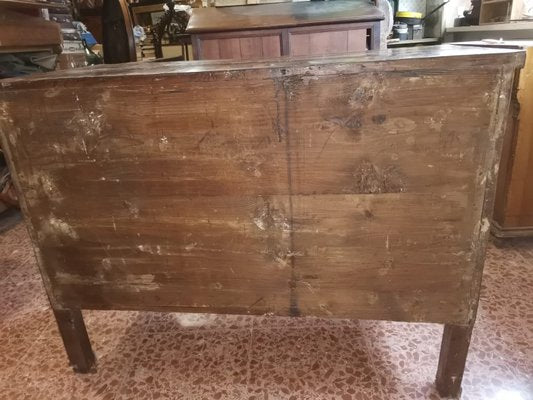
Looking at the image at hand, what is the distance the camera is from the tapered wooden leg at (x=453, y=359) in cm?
91

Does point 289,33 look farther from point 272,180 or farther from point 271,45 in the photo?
point 272,180

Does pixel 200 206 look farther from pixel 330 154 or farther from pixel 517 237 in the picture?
pixel 517 237

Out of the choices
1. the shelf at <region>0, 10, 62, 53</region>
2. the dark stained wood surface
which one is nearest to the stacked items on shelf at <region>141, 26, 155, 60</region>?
the shelf at <region>0, 10, 62, 53</region>

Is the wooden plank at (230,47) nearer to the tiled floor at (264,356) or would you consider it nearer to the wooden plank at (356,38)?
the wooden plank at (356,38)

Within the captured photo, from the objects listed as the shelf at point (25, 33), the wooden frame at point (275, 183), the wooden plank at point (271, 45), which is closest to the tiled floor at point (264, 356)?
the wooden frame at point (275, 183)

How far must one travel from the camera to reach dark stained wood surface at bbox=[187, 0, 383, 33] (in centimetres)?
239

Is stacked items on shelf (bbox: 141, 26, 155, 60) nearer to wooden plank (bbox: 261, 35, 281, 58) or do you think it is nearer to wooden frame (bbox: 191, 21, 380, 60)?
wooden frame (bbox: 191, 21, 380, 60)

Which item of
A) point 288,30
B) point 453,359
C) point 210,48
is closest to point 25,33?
point 210,48

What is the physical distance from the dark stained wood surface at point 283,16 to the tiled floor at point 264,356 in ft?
5.82

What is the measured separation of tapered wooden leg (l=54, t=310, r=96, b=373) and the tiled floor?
0.03m

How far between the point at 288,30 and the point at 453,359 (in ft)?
6.99

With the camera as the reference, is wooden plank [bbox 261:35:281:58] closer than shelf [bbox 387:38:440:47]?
Yes

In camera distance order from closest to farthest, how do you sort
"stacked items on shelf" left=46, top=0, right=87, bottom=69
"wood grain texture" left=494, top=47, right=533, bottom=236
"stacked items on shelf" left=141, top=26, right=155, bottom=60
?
1. "wood grain texture" left=494, top=47, right=533, bottom=236
2. "stacked items on shelf" left=46, top=0, right=87, bottom=69
3. "stacked items on shelf" left=141, top=26, right=155, bottom=60

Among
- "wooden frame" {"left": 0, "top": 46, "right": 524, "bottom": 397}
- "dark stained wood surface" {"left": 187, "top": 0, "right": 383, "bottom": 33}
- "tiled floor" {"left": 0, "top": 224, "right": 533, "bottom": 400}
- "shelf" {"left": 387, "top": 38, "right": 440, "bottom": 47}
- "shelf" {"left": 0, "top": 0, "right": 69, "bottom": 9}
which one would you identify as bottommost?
"tiled floor" {"left": 0, "top": 224, "right": 533, "bottom": 400}
